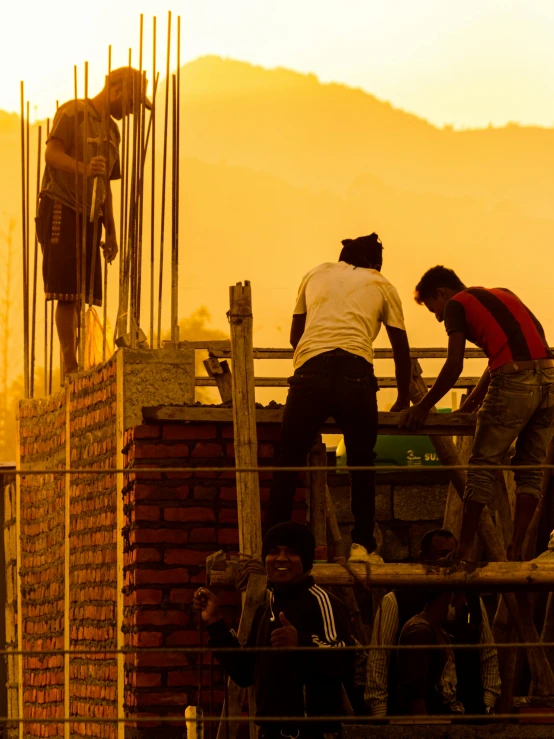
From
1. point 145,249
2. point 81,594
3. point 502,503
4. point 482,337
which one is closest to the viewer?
point 482,337

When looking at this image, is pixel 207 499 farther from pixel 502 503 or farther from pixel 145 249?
pixel 145 249

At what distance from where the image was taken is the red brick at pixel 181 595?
8.49 metres

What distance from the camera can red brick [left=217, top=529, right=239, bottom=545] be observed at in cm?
856

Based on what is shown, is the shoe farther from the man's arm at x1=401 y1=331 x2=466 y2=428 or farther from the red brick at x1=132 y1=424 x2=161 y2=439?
the red brick at x1=132 y1=424 x2=161 y2=439

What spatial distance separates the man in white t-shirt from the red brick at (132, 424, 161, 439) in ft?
3.40

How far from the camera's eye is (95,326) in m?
10.1

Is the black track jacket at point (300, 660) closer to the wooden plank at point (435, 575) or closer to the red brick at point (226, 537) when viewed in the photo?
the wooden plank at point (435, 575)

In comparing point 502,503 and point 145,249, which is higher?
point 145,249

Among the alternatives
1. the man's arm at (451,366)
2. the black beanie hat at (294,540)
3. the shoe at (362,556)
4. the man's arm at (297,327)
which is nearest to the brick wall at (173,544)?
the man's arm at (297,327)

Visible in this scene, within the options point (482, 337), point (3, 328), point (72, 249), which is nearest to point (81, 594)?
point (72, 249)

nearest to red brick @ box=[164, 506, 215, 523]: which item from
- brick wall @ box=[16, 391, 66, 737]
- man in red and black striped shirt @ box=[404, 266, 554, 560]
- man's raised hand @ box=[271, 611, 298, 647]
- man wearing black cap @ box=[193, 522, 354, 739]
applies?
man in red and black striped shirt @ box=[404, 266, 554, 560]

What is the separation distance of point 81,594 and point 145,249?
18.9m

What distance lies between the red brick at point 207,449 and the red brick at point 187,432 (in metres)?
0.04

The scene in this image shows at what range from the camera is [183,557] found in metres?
8.54
